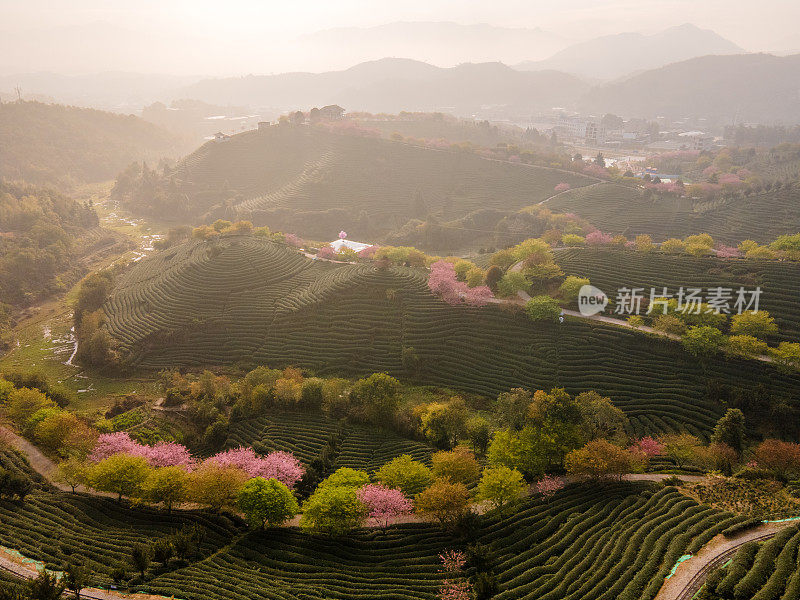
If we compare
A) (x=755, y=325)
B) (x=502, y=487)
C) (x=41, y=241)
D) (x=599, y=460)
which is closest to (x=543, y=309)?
(x=755, y=325)

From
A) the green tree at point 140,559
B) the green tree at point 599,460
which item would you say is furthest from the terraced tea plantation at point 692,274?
the green tree at point 140,559

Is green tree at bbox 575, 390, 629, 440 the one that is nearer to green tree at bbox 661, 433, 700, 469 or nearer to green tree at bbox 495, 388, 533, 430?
green tree at bbox 661, 433, 700, 469

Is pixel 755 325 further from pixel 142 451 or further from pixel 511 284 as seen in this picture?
pixel 142 451

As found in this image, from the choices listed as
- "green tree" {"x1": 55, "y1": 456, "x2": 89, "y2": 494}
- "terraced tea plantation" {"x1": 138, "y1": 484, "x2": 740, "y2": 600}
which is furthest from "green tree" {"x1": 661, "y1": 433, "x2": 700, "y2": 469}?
"green tree" {"x1": 55, "y1": 456, "x2": 89, "y2": 494}

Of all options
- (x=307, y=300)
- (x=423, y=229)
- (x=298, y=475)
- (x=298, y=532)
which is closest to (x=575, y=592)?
(x=298, y=532)

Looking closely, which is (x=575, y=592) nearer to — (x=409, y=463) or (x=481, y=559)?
(x=481, y=559)

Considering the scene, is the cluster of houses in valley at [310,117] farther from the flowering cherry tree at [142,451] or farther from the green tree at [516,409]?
the green tree at [516,409]
